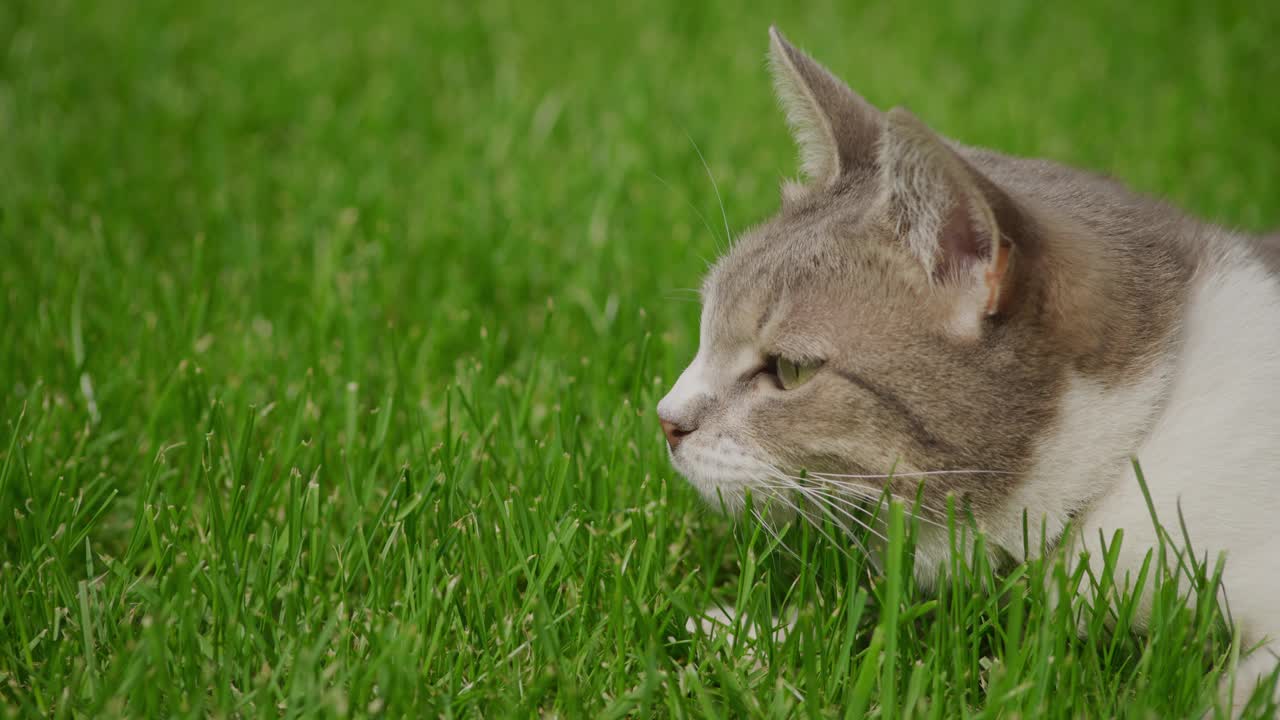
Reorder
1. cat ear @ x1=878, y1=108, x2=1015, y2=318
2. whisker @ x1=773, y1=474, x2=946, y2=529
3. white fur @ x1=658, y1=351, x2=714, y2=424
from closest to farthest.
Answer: cat ear @ x1=878, y1=108, x2=1015, y2=318, whisker @ x1=773, y1=474, x2=946, y2=529, white fur @ x1=658, y1=351, x2=714, y2=424

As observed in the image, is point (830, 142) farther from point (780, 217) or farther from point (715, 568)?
point (715, 568)

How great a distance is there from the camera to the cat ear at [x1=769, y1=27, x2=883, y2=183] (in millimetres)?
2100

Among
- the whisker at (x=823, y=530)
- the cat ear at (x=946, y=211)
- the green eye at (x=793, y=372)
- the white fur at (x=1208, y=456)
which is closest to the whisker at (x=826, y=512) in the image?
the whisker at (x=823, y=530)

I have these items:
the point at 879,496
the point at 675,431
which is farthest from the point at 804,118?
the point at 879,496

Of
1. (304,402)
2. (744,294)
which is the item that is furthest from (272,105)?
(744,294)

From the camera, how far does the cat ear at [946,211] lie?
166 centimetres

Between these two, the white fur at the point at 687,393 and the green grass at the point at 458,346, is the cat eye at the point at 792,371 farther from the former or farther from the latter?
the green grass at the point at 458,346

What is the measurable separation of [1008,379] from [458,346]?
164 cm

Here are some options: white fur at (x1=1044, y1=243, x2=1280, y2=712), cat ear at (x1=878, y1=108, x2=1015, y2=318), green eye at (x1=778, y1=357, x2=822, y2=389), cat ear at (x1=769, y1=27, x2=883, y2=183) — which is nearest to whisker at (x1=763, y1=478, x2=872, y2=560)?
green eye at (x1=778, y1=357, x2=822, y2=389)

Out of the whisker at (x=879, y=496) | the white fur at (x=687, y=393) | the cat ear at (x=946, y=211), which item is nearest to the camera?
the cat ear at (x=946, y=211)

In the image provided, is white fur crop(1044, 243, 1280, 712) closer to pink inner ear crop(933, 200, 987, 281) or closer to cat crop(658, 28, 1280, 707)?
cat crop(658, 28, 1280, 707)

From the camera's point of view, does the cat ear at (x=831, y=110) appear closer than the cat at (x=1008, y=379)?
No

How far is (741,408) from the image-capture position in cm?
194

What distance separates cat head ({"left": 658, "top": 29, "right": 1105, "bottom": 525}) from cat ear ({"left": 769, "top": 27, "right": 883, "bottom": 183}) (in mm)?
19
